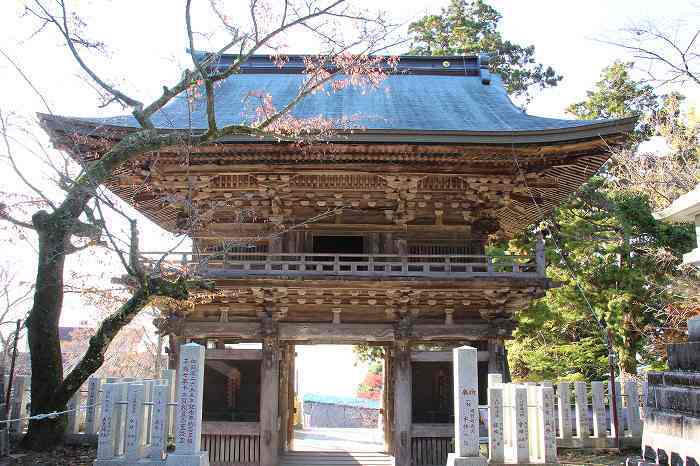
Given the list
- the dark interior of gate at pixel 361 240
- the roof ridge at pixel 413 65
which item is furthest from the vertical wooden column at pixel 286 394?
the roof ridge at pixel 413 65

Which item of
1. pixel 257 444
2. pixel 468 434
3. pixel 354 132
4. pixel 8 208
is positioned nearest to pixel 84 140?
pixel 8 208

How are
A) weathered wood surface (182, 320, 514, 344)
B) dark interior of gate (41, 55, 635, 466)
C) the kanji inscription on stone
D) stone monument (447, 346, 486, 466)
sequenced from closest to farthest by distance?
stone monument (447, 346, 486, 466), the kanji inscription on stone, dark interior of gate (41, 55, 635, 466), weathered wood surface (182, 320, 514, 344)

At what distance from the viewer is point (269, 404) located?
12055 mm

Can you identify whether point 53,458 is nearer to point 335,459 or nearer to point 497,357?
point 335,459

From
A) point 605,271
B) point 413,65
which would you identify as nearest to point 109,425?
point 413,65

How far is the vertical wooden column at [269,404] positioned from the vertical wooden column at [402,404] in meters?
2.48

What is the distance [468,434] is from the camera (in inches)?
316

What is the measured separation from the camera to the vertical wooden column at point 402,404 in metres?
11.9

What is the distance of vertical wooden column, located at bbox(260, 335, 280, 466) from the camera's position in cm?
1188

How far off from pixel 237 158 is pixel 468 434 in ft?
22.1

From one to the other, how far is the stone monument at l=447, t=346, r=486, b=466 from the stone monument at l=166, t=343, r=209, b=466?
351cm

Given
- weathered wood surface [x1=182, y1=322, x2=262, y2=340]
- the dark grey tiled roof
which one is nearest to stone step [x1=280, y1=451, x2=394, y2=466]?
weathered wood surface [x1=182, y1=322, x2=262, y2=340]

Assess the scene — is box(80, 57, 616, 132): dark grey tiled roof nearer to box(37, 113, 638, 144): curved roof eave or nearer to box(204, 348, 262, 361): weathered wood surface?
box(37, 113, 638, 144): curved roof eave

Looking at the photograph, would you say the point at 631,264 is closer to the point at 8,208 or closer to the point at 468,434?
the point at 468,434
